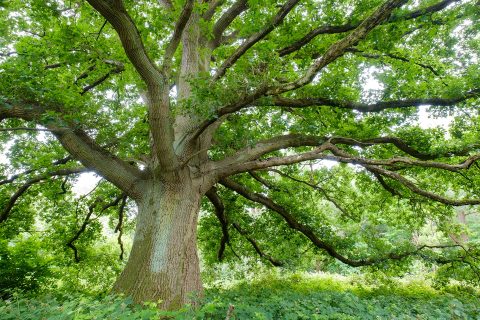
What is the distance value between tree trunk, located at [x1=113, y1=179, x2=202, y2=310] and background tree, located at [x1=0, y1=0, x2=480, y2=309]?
0.8 inches

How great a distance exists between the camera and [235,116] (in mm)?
6652

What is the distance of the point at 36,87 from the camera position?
4.48 m

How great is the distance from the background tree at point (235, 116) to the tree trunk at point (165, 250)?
0.8 inches

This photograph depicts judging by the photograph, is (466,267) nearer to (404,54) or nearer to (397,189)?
(397,189)

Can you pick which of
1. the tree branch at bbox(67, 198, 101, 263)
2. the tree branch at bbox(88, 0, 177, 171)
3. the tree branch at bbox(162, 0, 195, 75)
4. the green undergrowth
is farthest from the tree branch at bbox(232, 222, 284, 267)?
the tree branch at bbox(162, 0, 195, 75)

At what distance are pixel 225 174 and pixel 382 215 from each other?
554 cm

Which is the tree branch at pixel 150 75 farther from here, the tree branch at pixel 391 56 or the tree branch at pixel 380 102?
the tree branch at pixel 391 56

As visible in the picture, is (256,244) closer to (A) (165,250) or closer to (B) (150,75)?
(A) (165,250)

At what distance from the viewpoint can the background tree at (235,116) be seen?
177 inches

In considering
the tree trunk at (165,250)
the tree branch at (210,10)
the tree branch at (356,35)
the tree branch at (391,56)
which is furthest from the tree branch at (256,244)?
the tree branch at (210,10)

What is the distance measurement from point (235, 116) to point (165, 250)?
330 cm

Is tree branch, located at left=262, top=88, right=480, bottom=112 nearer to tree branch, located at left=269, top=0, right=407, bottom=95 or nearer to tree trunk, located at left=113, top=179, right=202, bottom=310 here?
tree branch, located at left=269, top=0, right=407, bottom=95

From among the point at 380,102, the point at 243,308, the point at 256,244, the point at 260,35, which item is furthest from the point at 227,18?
the point at 243,308

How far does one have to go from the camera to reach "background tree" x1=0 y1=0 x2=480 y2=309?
177 inches
